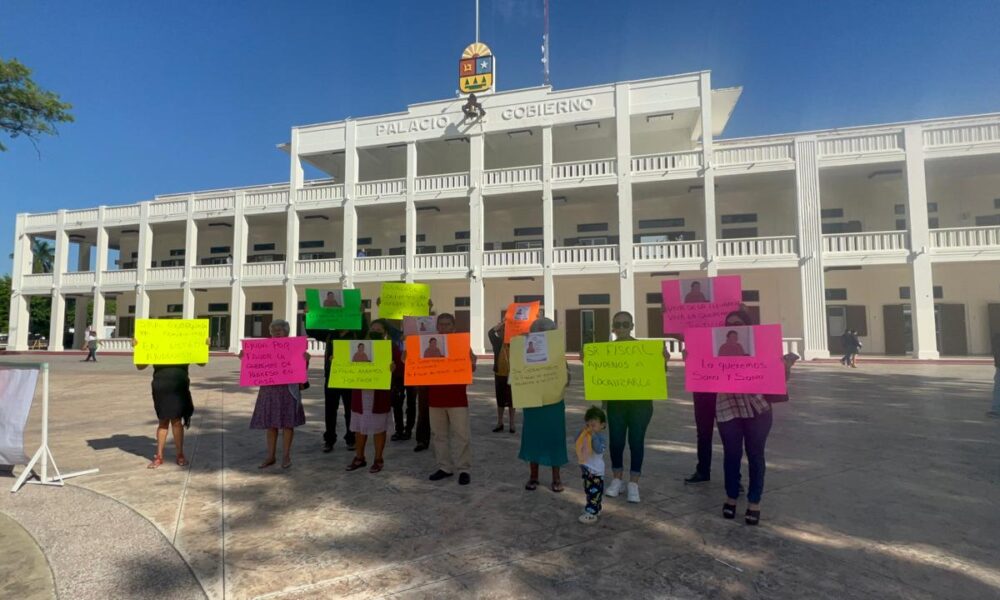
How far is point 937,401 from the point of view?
8.75 metres

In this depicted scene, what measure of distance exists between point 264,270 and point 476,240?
11.4 m

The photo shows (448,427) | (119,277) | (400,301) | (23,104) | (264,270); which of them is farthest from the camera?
(119,277)

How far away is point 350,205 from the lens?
23.0 meters

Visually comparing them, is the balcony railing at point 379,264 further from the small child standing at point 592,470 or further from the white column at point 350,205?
the small child standing at point 592,470

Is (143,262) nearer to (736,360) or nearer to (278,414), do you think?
(278,414)

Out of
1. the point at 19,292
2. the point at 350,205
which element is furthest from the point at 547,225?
the point at 19,292

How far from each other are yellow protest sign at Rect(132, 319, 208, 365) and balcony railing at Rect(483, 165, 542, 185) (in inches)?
685

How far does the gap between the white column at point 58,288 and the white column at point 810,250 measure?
1503 inches

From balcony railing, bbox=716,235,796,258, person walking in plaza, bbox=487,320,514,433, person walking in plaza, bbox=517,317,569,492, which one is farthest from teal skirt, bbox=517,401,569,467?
balcony railing, bbox=716,235,796,258

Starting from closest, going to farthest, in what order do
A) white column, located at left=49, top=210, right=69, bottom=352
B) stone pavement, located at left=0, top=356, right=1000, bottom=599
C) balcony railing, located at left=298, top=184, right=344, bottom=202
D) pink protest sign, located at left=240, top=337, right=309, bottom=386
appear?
1. stone pavement, located at left=0, top=356, right=1000, bottom=599
2. pink protest sign, located at left=240, top=337, right=309, bottom=386
3. balcony railing, located at left=298, top=184, right=344, bottom=202
4. white column, located at left=49, top=210, right=69, bottom=352

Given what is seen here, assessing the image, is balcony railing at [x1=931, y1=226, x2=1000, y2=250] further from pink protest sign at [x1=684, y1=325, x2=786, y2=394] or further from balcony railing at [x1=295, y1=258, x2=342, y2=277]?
balcony railing at [x1=295, y1=258, x2=342, y2=277]

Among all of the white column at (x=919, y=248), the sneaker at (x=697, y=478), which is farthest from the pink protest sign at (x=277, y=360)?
the white column at (x=919, y=248)

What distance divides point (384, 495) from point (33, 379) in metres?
3.70

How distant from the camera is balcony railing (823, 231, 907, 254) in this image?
17.7 metres
